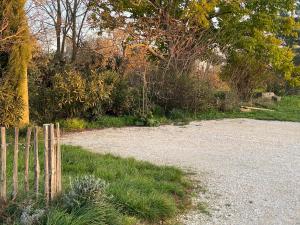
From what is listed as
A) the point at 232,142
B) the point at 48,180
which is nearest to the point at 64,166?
the point at 48,180

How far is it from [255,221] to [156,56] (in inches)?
494

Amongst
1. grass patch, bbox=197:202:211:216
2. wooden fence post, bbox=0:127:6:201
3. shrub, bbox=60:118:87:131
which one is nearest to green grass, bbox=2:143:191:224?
grass patch, bbox=197:202:211:216

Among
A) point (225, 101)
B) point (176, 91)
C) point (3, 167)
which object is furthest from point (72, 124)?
point (3, 167)

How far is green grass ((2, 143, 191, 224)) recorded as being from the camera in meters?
4.78

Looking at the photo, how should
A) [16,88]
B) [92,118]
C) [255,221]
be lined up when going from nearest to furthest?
1. [255,221]
2. [16,88]
3. [92,118]

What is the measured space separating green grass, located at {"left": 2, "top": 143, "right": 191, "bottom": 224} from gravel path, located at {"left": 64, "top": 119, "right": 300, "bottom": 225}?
352 mm

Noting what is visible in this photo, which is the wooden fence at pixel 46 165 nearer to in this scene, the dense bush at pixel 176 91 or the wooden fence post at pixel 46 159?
the wooden fence post at pixel 46 159

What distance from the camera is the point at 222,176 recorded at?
685 centimetres

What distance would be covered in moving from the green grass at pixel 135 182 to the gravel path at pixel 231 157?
35 centimetres

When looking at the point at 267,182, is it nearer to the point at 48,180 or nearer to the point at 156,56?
the point at 48,180

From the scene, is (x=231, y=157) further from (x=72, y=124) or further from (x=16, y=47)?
(x=16, y=47)

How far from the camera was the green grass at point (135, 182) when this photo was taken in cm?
478

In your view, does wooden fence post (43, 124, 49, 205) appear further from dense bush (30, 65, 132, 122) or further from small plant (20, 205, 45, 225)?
dense bush (30, 65, 132, 122)

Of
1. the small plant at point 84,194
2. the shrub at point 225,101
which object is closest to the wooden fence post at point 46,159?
the small plant at point 84,194
